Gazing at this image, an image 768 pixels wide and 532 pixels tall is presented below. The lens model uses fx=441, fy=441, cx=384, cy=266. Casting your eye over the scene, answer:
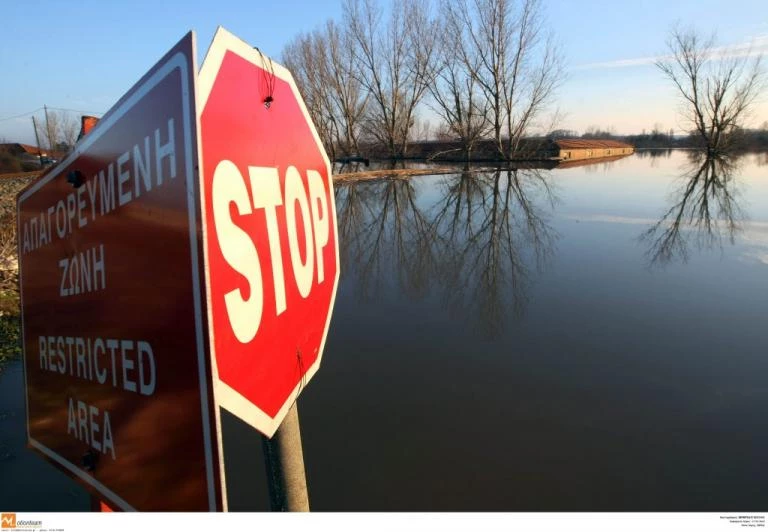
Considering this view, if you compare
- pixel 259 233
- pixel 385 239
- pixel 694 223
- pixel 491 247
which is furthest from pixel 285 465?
pixel 694 223

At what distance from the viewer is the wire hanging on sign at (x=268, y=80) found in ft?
2.82

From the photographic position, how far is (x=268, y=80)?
0.87m

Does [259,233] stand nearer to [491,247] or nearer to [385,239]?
[491,247]

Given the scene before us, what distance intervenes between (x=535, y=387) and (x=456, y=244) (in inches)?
190

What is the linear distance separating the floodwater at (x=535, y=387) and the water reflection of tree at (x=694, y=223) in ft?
0.64

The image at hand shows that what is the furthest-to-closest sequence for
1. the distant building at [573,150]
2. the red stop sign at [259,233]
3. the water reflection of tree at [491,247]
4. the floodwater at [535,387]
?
the distant building at [573,150], the water reflection of tree at [491,247], the floodwater at [535,387], the red stop sign at [259,233]

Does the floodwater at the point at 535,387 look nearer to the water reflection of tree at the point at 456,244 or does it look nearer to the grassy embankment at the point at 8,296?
the water reflection of tree at the point at 456,244

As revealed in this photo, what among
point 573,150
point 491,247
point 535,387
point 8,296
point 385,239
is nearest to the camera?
point 535,387

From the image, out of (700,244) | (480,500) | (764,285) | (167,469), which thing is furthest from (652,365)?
(700,244)

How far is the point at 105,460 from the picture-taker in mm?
820

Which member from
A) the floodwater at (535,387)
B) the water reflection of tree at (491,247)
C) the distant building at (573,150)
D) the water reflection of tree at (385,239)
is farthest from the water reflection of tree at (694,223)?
the distant building at (573,150)

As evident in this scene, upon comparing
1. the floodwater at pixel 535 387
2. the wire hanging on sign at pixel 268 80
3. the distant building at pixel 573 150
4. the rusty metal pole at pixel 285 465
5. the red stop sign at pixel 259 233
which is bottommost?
the floodwater at pixel 535 387

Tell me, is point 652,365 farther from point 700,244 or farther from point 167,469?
point 700,244

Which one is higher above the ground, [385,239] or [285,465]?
[385,239]
